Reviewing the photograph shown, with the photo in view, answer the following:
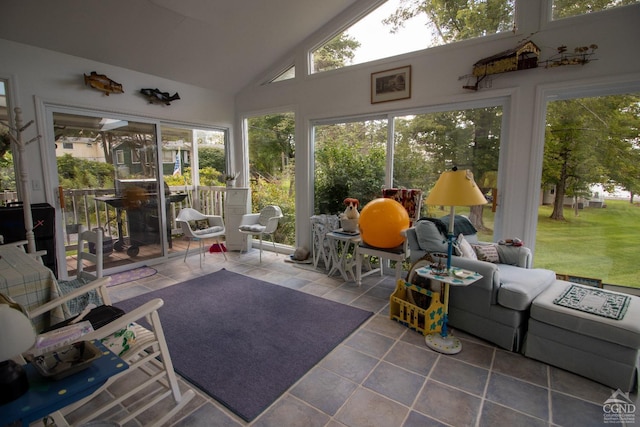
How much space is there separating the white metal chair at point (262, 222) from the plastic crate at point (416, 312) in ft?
6.97

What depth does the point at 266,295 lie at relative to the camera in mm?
3262

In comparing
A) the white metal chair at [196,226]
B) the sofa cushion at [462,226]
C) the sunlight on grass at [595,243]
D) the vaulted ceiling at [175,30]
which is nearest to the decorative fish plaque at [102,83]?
the vaulted ceiling at [175,30]

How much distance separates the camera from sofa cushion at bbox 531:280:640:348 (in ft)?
5.90

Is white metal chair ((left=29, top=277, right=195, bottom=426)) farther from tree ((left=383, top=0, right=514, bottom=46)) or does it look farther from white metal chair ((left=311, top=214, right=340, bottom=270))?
tree ((left=383, top=0, right=514, bottom=46))

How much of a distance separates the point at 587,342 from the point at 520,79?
90.0 inches

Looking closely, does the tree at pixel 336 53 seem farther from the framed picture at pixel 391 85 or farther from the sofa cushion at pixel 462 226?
the sofa cushion at pixel 462 226

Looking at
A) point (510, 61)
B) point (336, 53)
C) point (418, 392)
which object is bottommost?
point (418, 392)

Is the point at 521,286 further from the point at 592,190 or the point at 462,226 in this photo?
the point at 592,190

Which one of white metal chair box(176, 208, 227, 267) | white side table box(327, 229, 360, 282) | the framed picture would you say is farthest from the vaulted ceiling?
white side table box(327, 229, 360, 282)

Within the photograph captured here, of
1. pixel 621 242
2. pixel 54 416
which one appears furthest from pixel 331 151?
pixel 54 416

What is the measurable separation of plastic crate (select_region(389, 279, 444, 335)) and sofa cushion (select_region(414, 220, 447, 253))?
0.36 m

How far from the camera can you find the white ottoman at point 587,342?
5.96ft

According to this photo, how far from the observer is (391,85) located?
3.60 metres

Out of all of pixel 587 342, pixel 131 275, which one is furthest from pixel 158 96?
pixel 587 342
